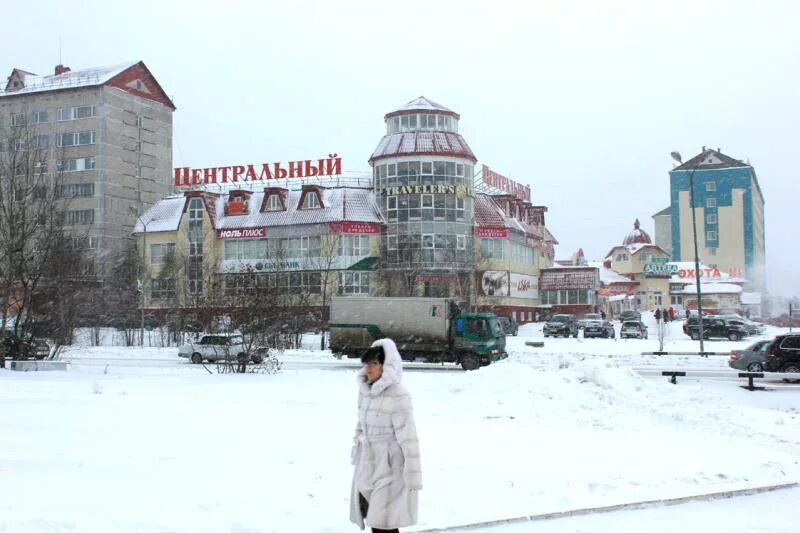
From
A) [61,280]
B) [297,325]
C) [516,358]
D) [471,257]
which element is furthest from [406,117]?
[61,280]

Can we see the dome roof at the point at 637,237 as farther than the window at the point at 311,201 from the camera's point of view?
Yes

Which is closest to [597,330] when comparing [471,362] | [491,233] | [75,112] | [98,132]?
[491,233]

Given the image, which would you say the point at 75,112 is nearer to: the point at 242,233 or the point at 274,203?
the point at 242,233

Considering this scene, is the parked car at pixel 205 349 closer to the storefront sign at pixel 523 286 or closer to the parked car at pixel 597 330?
the parked car at pixel 597 330

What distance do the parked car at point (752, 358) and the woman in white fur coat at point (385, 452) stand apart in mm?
24192

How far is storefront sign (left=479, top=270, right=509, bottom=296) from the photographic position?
2552 inches

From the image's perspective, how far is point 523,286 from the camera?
7162 centimetres

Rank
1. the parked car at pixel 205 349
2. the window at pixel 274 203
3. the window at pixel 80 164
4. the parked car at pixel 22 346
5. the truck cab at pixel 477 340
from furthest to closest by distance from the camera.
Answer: the window at pixel 80 164 → the window at pixel 274 203 → the parked car at pixel 205 349 → the truck cab at pixel 477 340 → the parked car at pixel 22 346

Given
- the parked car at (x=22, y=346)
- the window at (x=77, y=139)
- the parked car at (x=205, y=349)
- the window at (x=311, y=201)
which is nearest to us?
the parked car at (x=22, y=346)

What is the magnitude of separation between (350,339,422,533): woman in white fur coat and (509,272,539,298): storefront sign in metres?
62.8

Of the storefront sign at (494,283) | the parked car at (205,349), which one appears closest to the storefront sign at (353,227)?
the storefront sign at (494,283)

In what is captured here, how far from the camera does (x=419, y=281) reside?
62.0 metres

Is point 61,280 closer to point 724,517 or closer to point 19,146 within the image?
point 19,146

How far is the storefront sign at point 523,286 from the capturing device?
228 ft
